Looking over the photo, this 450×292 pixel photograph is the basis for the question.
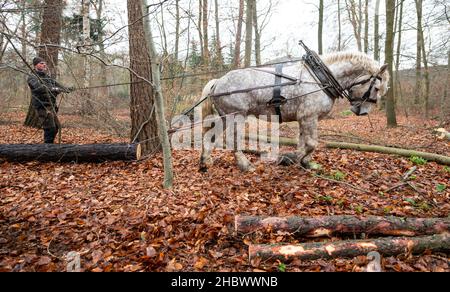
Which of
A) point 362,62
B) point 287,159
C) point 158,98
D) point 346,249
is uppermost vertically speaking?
point 362,62

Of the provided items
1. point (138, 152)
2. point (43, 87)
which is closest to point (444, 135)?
point (138, 152)

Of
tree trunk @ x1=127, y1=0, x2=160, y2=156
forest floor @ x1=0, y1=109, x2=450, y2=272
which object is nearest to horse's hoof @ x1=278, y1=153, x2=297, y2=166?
forest floor @ x1=0, y1=109, x2=450, y2=272

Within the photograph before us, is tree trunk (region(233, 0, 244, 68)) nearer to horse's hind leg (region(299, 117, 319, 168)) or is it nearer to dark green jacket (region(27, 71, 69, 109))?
dark green jacket (region(27, 71, 69, 109))

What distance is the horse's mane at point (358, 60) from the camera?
4832 millimetres

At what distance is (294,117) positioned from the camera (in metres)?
5.17

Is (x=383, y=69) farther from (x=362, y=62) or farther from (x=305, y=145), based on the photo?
(x=305, y=145)

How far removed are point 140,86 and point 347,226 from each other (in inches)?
192

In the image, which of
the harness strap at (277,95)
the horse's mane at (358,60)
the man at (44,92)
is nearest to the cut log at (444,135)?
the horse's mane at (358,60)

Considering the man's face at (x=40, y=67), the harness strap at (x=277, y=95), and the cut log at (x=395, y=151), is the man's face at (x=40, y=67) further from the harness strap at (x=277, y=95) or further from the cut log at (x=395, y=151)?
the cut log at (x=395, y=151)

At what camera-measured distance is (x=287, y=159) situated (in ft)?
18.7

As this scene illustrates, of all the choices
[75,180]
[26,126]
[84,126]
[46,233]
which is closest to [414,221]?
[46,233]

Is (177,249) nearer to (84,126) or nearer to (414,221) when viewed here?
(414,221)

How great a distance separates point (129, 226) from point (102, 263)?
0.69 m

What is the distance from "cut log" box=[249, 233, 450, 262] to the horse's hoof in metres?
2.72
